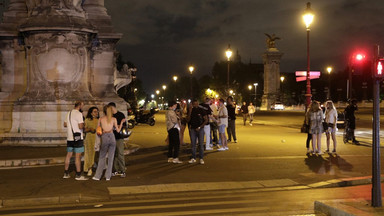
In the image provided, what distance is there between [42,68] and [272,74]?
82583 mm

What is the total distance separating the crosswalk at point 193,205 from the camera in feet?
26.2

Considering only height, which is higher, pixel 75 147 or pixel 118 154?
pixel 75 147

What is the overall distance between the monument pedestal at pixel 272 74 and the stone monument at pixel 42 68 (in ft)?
263

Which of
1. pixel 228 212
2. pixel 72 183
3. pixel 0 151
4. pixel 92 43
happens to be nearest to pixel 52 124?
pixel 0 151

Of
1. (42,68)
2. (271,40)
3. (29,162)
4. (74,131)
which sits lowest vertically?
(29,162)

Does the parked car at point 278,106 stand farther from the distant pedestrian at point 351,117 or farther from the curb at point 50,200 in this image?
the curb at point 50,200

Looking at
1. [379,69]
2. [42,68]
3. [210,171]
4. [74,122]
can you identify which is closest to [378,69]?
[379,69]

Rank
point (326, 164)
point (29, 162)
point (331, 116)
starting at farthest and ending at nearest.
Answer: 1. point (331, 116)
2. point (326, 164)
3. point (29, 162)

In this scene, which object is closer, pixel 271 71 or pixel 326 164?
pixel 326 164

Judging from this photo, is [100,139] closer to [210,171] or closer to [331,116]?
[210,171]

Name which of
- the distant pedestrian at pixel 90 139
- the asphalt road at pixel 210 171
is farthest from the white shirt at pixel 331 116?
the distant pedestrian at pixel 90 139

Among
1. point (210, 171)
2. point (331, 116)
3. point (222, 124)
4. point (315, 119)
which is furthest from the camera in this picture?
point (222, 124)

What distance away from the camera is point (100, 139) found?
1120cm

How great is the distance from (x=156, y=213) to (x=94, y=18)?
49.7 ft
